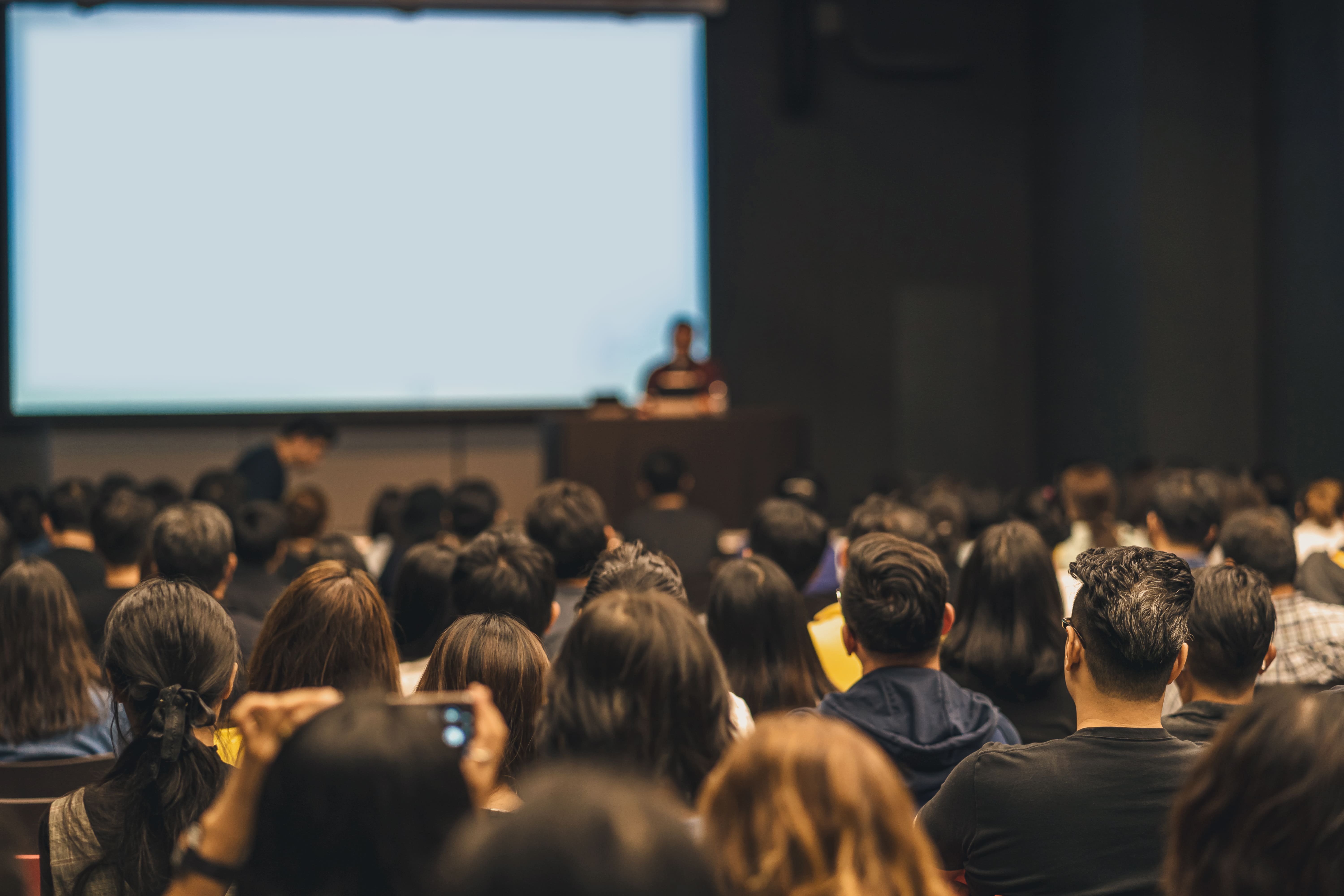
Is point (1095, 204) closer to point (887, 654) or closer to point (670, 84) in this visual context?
point (670, 84)

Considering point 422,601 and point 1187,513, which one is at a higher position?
point 1187,513

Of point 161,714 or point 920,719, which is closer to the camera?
point 161,714

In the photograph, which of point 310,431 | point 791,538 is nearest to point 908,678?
point 791,538

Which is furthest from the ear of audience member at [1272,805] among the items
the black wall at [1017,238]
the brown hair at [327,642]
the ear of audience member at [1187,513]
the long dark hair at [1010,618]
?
the black wall at [1017,238]

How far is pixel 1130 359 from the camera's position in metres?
7.97

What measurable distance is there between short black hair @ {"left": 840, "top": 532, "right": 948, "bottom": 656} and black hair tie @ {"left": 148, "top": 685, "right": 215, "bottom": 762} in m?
1.07

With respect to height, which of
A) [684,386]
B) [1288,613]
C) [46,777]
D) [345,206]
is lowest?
[46,777]

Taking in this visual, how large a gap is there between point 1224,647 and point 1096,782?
0.64m

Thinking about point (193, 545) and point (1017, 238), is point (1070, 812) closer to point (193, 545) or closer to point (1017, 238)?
point (193, 545)

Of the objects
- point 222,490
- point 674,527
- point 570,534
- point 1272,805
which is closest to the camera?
A: point 1272,805

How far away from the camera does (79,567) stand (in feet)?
12.7

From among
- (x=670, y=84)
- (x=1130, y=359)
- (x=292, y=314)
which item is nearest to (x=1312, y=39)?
(x=1130, y=359)

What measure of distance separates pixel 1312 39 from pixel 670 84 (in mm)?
3967

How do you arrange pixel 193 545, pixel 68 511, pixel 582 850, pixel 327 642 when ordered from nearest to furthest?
1. pixel 582 850
2. pixel 327 642
3. pixel 193 545
4. pixel 68 511
